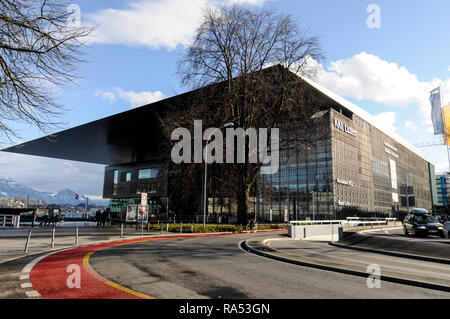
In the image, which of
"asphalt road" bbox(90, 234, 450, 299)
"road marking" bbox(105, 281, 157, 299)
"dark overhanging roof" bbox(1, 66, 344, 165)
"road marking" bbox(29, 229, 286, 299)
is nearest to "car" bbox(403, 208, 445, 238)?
"asphalt road" bbox(90, 234, 450, 299)

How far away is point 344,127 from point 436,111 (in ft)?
124

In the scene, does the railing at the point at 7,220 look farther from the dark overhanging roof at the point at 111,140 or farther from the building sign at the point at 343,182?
the building sign at the point at 343,182

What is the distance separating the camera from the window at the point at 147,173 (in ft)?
228

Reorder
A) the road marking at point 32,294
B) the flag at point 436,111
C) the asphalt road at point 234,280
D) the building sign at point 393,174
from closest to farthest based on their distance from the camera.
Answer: the road marking at point 32,294, the asphalt road at point 234,280, the flag at point 436,111, the building sign at point 393,174

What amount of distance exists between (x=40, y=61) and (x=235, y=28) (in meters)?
19.7

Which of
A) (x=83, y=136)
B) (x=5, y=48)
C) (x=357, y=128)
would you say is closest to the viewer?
(x=5, y=48)

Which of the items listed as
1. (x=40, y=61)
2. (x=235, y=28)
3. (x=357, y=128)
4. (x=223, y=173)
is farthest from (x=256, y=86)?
(x=357, y=128)

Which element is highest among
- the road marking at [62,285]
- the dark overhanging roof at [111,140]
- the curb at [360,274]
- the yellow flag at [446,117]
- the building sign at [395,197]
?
the dark overhanging roof at [111,140]

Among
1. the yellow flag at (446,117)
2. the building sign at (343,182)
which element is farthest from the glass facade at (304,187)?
the yellow flag at (446,117)

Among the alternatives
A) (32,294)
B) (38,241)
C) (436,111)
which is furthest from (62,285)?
(436,111)

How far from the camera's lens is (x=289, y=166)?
225 feet

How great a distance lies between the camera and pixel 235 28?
26.0m

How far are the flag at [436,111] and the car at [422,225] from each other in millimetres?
12071
